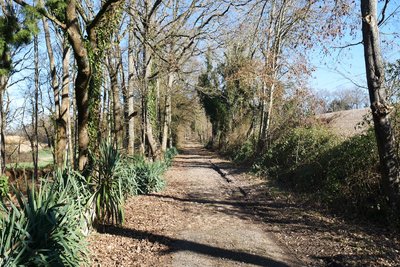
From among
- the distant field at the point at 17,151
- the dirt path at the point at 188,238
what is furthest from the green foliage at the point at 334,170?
the distant field at the point at 17,151

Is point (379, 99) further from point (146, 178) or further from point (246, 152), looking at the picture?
point (246, 152)

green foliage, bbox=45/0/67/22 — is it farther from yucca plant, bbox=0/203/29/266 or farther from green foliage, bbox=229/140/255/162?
green foliage, bbox=229/140/255/162

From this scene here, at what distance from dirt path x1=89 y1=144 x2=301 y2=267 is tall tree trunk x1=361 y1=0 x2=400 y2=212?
8.56ft

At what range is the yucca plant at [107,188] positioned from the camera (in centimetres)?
694

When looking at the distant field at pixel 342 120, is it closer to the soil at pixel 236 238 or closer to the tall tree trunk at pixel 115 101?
the soil at pixel 236 238

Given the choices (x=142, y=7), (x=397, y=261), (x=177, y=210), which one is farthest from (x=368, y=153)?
(x=142, y=7)

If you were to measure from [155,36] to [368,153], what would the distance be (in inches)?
352

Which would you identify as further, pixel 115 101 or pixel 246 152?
pixel 246 152

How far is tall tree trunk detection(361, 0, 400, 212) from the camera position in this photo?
677cm

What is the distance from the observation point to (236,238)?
6.52m

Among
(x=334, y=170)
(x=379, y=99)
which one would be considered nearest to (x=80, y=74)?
(x=379, y=99)

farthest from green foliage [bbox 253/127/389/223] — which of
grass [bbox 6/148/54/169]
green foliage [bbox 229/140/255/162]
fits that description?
grass [bbox 6/148/54/169]

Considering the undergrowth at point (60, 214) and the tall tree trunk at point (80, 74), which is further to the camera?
the tall tree trunk at point (80, 74)

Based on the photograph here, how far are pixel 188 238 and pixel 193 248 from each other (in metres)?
0.58
